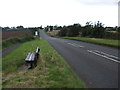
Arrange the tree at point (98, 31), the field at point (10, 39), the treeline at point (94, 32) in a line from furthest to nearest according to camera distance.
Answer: the tree at point (98, 31)
the treeline at point (94, 32)
the field at point (10, 39)

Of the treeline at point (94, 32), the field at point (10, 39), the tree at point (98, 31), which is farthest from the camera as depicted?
the tree at point (98, 31)

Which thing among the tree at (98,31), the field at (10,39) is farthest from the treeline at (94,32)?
the field at (10,39)

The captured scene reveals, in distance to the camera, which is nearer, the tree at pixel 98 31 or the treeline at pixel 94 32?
the treeline at pixel 94 32

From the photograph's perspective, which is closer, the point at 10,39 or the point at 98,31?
the point at 10,39

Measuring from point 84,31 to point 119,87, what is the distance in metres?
51.6

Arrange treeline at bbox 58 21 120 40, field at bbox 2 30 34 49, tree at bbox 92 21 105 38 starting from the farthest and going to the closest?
tree at bbox 92 21 105 38, treeline at bbox 58 21 120 40, field at bbox 2 30 34 49

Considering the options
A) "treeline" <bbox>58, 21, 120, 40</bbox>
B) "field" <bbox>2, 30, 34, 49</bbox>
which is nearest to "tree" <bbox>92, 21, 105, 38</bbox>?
"treeline" <bbox>58, 21, 120, 40</bbox>

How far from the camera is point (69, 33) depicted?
70750 mm

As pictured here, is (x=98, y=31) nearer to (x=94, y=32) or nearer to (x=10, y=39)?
(x=94, y=32)

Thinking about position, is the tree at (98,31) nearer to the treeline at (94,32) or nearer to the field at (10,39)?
the treeline at (94,32)

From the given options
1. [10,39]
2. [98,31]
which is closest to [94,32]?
[98,31]

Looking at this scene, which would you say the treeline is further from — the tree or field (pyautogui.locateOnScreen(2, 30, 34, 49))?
field (pyautogui.locateOnScreen(2, 30, 34, 49))

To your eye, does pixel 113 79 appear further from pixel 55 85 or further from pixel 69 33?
pixel 69 33

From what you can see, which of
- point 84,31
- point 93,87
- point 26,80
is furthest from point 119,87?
point 84,31
